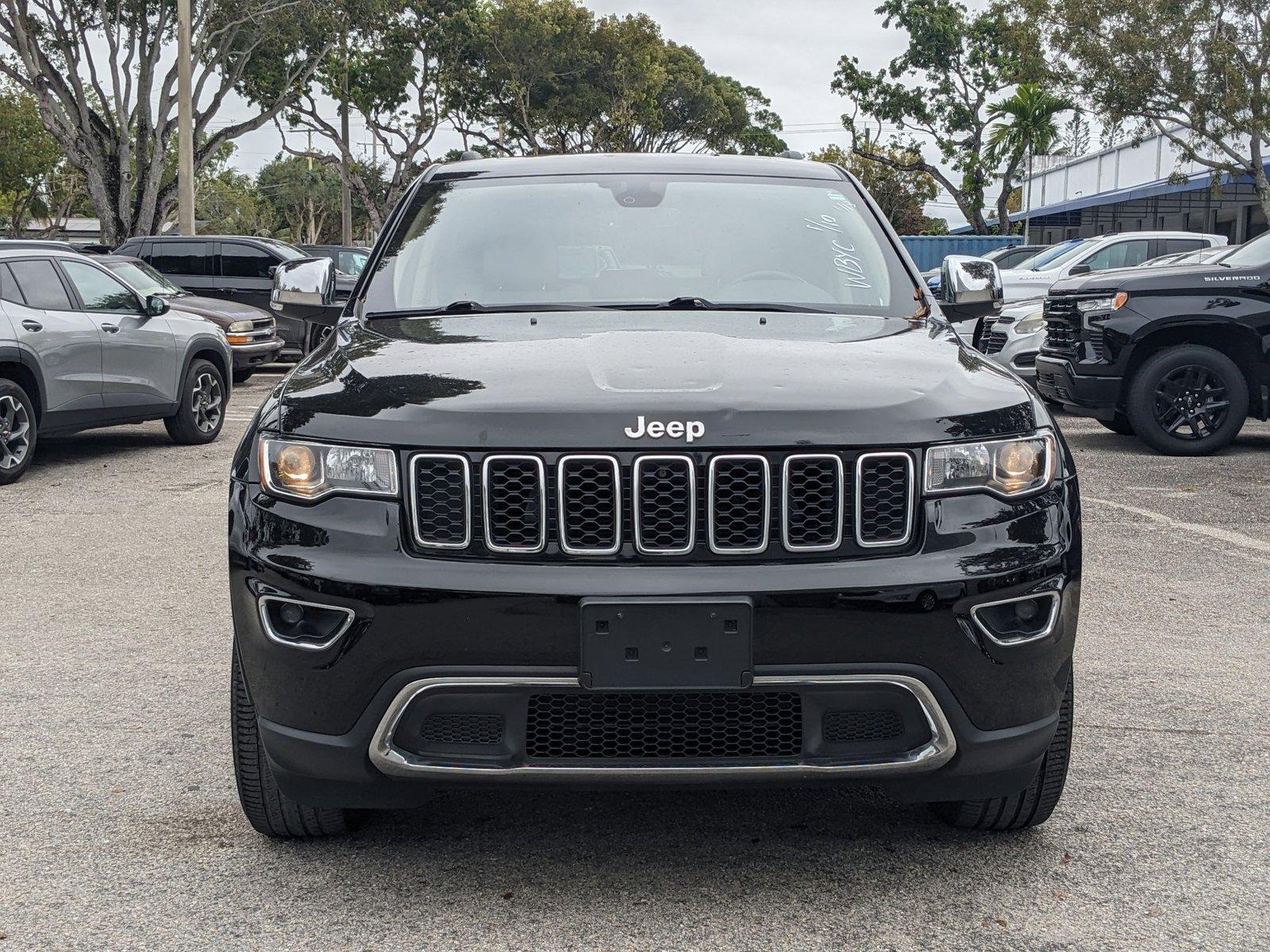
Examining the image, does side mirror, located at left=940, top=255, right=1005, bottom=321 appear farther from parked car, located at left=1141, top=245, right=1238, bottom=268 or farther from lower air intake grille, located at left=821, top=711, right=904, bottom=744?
parked car, located at left=1141, top=245, right=1238, bottom=268

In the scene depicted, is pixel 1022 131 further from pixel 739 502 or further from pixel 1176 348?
pixel 739 502

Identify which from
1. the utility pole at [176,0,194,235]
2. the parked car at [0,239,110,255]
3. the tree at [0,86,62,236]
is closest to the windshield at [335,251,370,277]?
the utility pole at [176,0,194,235]

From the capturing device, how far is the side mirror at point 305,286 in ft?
15.1

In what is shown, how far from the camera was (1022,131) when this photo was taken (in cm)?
4350

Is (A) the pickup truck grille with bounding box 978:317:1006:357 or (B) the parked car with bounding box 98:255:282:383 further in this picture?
(B) the parked car with bounding box 98:255:282:383

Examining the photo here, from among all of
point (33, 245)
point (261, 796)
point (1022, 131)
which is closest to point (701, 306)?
point (261, 796)

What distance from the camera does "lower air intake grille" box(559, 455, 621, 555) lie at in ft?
9.36

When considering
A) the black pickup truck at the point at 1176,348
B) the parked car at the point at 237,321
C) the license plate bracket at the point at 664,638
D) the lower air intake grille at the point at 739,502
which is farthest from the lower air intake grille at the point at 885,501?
the parked car at the point at 237,321

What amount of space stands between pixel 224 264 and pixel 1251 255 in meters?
13.9

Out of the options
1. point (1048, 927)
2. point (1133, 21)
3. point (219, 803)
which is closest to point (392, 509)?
point (219, 803)

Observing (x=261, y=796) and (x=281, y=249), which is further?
(x=281, y=249)

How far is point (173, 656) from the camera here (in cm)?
518

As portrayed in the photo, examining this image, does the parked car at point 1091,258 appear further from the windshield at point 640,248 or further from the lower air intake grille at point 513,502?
the lower air intake grille at point 513,502

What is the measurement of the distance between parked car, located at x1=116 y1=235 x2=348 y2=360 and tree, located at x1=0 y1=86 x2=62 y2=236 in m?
35.3
